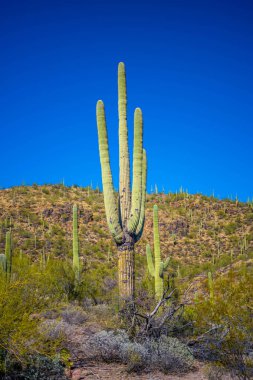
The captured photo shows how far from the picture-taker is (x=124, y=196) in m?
10.3

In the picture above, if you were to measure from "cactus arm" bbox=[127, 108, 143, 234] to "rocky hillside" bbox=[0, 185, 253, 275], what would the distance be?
59.2ft

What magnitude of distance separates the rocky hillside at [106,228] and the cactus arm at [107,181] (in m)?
18.3

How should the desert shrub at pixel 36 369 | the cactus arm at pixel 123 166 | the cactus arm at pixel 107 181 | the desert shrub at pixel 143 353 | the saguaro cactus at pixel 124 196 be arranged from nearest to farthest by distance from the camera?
1. the desert shrub at pixel 36 369
2. the desert shrub at pixel 143 353
3. the saguaro cactus at pixel 124 196
4. the cactus arm at pixel 107 181
5. the cactus arm at pixel 123 166

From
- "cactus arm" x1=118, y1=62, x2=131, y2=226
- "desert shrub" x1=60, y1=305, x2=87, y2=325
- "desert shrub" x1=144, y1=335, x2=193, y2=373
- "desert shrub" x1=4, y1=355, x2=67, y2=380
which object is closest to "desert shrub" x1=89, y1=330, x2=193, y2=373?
"desert shrub" x1=144, y1=335, x2=193, y2=373

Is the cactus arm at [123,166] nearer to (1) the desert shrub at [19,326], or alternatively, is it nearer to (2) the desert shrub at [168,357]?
(2) the desert shrub at [168,357]

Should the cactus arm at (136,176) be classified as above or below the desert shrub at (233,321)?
above

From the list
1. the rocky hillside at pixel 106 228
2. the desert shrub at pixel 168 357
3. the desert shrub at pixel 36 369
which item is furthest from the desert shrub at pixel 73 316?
the rocky hillside at pixel 106 228

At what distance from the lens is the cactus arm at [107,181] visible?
991 cm

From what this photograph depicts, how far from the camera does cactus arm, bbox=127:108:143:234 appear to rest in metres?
10.0

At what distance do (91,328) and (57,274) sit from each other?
18.9 feet

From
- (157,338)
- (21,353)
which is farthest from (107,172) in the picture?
(21,353)

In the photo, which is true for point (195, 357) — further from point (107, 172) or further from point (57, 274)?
point (57, 274)

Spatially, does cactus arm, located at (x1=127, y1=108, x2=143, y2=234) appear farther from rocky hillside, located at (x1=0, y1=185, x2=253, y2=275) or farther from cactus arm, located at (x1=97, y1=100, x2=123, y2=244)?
rocky hillside, located at (x1=0, y1=185, x2=253, y2=275)

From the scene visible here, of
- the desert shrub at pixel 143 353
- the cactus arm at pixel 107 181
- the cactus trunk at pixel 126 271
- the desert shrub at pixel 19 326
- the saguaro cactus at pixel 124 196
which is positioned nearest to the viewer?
the desert shrub at pixel 19 326
